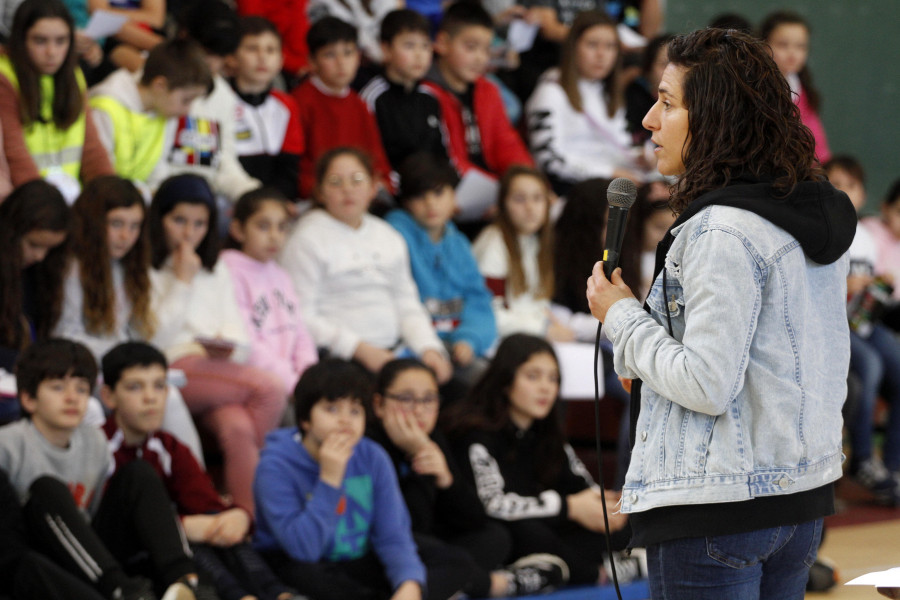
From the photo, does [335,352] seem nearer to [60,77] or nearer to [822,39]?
[60,77]

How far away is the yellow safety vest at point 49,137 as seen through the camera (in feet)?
11.5

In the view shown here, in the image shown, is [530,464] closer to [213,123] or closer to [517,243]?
[517,243]

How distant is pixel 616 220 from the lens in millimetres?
1568

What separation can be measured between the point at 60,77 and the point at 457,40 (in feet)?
6.07

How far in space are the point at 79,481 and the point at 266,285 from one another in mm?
1090

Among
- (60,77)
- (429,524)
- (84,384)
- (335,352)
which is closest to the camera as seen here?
(84,384)

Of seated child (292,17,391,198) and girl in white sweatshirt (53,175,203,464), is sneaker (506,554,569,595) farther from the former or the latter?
seated child (292,17,391,198)

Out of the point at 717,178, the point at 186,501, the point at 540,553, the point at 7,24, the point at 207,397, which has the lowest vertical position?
the point at 540,553

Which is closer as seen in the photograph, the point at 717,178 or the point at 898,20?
the point at 717,178

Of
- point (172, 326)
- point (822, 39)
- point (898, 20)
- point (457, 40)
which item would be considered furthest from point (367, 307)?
point (898, 20)

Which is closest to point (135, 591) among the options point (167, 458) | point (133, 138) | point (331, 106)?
point (167, 458)

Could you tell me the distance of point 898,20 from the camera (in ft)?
21.2

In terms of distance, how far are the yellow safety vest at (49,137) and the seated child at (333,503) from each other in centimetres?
119

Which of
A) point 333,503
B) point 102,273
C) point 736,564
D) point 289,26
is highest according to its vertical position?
point 289,26
